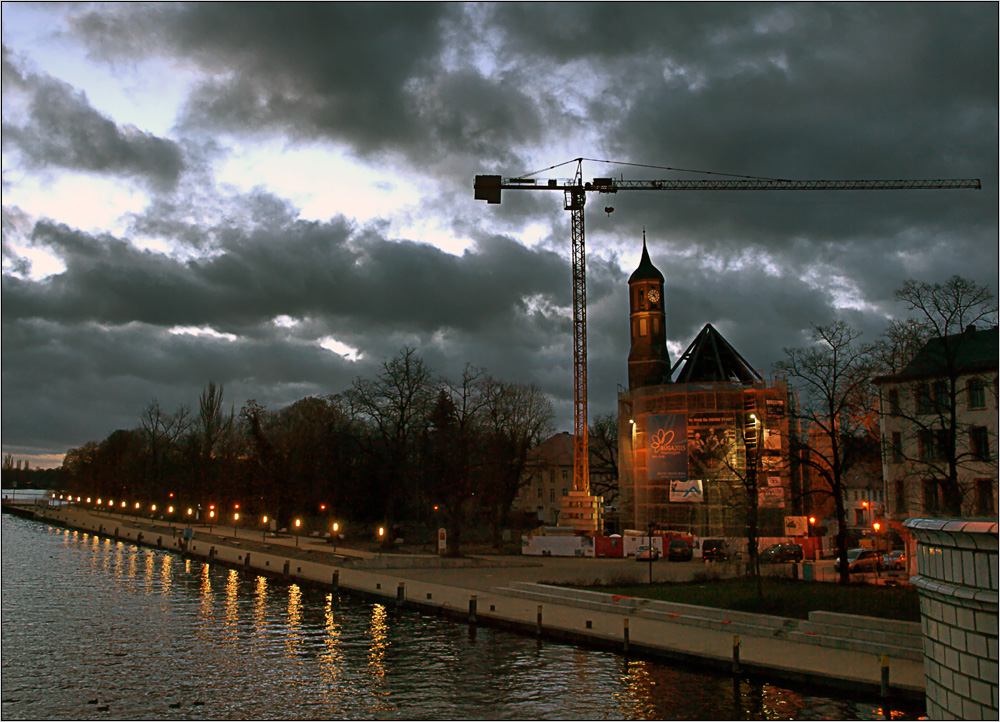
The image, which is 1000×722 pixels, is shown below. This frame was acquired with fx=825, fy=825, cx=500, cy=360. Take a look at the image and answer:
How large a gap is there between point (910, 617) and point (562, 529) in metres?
52.1

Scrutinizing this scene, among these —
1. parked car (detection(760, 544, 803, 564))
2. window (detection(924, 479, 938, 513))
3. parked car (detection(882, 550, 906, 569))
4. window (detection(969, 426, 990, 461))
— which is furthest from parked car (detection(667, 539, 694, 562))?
window (detection(969, 426, 990, 461))

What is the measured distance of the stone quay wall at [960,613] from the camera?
12266mm

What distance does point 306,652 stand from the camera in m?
27.0

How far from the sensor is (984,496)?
42.0 m

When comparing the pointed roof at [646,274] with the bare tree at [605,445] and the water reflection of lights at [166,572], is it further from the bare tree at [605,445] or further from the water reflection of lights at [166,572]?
the water reflection of lights at [166,572]

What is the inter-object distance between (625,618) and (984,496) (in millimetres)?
26406

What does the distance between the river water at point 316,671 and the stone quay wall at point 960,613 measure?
5.86 m

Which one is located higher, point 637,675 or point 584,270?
point 584,270

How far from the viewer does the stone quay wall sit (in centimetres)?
1227

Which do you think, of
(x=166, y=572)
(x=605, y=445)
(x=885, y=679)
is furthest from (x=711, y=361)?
(x=885, y=679)

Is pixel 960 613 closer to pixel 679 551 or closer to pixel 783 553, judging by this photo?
pixel 783 553

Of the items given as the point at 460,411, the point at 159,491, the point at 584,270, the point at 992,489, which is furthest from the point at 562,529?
the point at 159,491

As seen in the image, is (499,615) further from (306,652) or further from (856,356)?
(856,356)

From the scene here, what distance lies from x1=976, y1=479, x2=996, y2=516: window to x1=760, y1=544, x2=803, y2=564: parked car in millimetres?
13630
